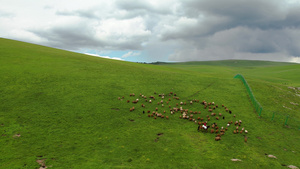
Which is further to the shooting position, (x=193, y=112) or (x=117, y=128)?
(x=193, y=112)

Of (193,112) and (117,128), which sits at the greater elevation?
(193,112)

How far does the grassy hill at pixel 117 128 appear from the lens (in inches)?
500

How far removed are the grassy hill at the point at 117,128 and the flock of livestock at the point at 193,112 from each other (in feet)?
0.86

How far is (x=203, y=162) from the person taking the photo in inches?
495

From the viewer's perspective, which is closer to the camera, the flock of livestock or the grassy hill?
the grassy hill

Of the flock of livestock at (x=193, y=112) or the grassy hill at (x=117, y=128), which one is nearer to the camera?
the grassy hill at (x=117, y=128)

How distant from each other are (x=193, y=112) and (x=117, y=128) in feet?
28.9

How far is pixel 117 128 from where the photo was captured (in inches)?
661

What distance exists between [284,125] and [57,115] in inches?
938

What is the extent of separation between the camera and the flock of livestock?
17734 mm

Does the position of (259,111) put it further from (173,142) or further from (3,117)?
(3,117)

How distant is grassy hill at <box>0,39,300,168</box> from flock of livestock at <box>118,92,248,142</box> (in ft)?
0.86

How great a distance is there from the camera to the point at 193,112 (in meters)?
20.9

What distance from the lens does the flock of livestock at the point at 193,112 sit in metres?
17.7
